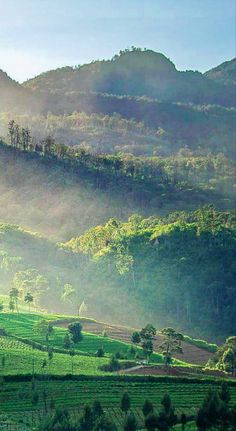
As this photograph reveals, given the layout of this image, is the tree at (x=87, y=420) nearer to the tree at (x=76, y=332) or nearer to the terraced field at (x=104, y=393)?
the terraced field at (x=104, y=393)

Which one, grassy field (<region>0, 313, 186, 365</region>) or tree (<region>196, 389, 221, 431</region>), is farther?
grassy field (<region>0, 313, 186, 365</region>)

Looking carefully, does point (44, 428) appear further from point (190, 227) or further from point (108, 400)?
point (190, 227)

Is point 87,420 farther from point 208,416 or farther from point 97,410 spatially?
point 208,416

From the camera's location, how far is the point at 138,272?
478 ft

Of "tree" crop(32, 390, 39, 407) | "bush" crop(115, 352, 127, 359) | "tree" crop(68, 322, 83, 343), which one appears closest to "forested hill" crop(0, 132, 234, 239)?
"tree" crop(68, 322, 83, 343)

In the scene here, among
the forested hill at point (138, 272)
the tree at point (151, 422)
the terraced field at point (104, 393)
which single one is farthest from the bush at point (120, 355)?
the forested hill at point (138, 272)

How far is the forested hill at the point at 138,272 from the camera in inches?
5231

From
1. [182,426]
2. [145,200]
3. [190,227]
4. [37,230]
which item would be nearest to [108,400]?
[182,426]

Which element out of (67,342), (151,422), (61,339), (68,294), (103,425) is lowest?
(151,422)

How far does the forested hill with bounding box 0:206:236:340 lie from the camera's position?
13288 cm

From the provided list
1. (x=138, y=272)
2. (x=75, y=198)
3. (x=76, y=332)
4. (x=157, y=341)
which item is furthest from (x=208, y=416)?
(x=75, y=198)

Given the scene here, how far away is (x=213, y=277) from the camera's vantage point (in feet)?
473

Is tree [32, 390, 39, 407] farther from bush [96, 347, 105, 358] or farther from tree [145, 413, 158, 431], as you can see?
bush [96, 347, 105, 358]

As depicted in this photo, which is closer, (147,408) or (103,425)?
(103,425)
